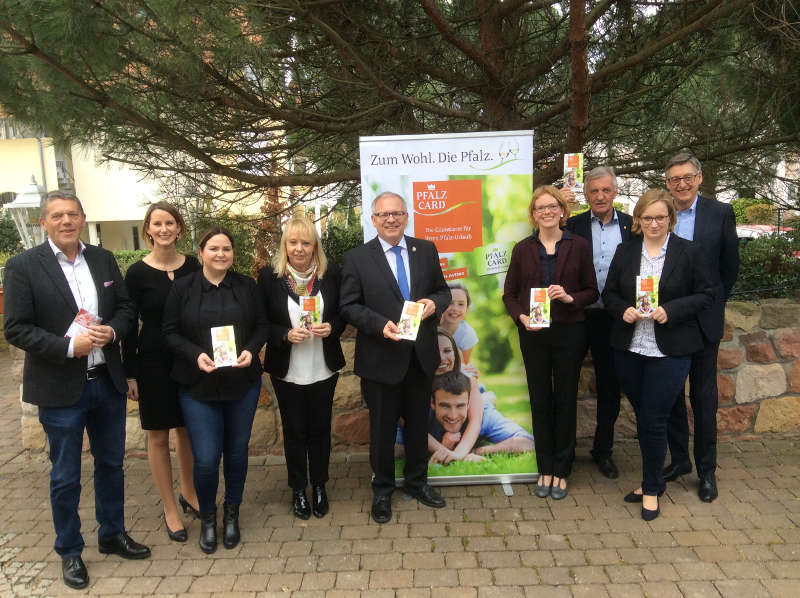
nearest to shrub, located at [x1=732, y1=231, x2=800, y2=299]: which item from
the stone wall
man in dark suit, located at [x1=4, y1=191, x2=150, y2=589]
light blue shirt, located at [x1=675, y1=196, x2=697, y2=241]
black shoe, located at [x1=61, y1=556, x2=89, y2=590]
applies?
the stone wall

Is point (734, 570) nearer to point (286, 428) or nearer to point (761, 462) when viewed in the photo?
point (761, 462)

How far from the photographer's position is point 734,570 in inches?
118

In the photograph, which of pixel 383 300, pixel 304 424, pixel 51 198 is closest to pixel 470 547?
pixel 304 424

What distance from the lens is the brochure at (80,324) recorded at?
297cm

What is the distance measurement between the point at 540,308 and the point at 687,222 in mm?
1140

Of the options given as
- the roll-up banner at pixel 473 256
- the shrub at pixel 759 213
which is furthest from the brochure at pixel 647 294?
the shrub at pixel 759 213

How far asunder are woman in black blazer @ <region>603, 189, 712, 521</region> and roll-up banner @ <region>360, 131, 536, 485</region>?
0.69 meters

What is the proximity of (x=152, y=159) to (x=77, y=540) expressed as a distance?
334 cm

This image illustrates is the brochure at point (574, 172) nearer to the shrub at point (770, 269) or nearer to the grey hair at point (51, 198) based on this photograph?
the shrub at point (770, 269)

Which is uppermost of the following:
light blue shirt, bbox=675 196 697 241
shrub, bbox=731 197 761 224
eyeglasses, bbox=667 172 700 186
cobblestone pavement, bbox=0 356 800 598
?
eyeglasses, bbox=667 172 700 186

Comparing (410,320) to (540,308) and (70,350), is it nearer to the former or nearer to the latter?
(540,308)

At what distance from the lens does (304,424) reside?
3.69m

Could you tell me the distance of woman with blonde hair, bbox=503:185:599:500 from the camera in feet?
11.9

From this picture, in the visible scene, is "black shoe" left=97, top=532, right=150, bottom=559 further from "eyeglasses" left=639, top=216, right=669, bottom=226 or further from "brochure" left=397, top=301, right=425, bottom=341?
"eyeglasses" left=639, top=216, right=669, bottom=226
